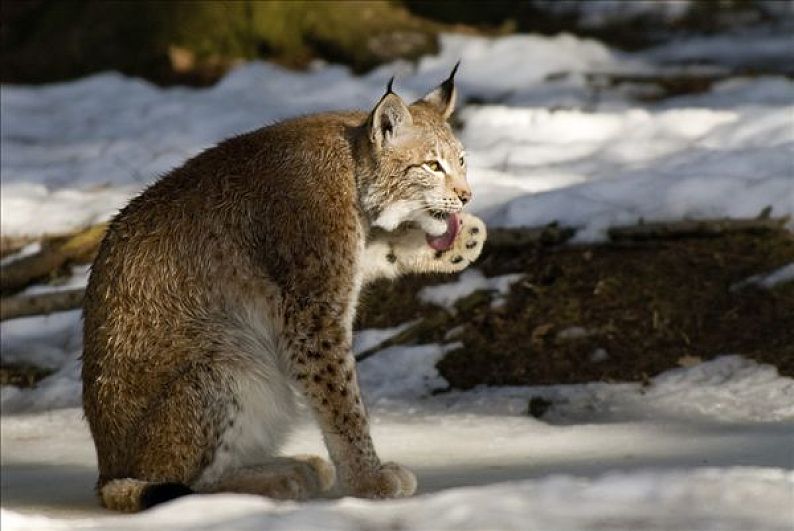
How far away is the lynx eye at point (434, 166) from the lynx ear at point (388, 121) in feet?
0.47

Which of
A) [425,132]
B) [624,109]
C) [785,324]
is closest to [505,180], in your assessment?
[624,109]

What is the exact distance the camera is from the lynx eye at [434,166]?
5.44 m

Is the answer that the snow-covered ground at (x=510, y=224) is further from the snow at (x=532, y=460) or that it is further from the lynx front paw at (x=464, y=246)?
the lynx front paw at (x=464, y=246)

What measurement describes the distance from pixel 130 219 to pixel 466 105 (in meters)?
5.34

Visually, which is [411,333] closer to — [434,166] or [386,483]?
[434,166]

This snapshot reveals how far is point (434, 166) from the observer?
17.9 feet

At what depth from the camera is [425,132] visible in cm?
549

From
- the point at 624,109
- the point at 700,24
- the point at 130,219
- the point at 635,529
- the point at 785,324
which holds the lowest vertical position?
the point at 635,529

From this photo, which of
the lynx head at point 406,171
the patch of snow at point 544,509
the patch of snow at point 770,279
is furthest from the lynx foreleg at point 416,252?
the patch of snow at point 770,279

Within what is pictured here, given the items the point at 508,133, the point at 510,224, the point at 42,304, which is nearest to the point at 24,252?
the point at 42,304

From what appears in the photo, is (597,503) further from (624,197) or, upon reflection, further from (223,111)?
(223,111)

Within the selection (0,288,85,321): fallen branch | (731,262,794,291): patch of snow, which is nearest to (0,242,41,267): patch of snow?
(0,288,85,321): fallen branch

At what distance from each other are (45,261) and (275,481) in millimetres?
3857

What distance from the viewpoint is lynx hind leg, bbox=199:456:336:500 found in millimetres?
4941
